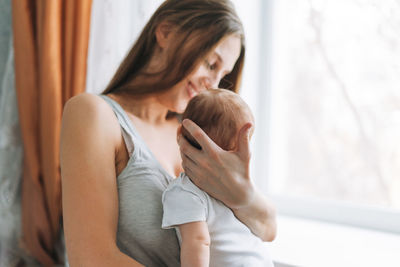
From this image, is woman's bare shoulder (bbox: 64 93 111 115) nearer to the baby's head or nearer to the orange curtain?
the baby's head

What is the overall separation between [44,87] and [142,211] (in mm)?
755

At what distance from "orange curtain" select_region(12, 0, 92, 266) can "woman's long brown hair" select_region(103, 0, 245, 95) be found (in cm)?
38

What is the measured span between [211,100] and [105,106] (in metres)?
0.29

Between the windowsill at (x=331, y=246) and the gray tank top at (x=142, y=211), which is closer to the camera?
the gray tank top at (x=142, y=211)

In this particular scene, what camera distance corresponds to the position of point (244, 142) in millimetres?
844

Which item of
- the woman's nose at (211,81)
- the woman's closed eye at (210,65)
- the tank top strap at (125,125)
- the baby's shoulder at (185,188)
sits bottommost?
the baby's shoulder at (185,188)

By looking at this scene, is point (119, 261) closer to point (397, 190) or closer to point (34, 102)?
point (34, 102)

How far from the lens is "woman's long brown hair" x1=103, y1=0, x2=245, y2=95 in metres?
1.03

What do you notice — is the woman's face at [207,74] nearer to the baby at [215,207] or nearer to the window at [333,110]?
the baby at [215,207]

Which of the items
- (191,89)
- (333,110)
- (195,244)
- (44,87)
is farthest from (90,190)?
(333,110)

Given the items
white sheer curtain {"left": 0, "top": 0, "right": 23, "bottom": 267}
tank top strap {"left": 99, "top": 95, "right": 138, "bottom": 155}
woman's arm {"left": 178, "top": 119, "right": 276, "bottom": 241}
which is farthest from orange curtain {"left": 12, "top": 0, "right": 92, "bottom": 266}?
woman's arm {"left": 178, "top": 119, "right": 276, "bottom": 241}

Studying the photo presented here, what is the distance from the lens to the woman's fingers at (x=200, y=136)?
2.77 ft

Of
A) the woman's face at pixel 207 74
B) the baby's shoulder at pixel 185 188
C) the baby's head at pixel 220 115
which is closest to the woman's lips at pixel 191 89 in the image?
the woman's face at pixel 207 74

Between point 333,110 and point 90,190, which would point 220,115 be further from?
point 333,110
